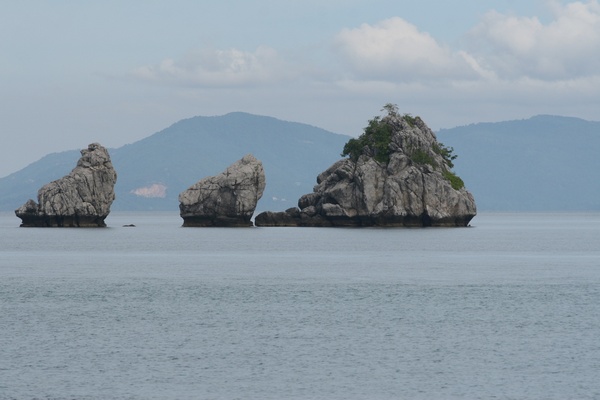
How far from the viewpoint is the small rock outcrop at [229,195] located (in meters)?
166

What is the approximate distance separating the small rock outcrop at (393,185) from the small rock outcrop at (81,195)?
116ft

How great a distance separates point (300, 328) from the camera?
54.6 meters

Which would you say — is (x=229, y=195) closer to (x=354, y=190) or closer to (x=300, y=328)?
(x=354, y=190)

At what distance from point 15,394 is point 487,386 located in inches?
712

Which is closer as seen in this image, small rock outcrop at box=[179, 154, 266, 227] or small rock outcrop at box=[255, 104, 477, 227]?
small rock outcrop at box=[255, 104, 477, 227]

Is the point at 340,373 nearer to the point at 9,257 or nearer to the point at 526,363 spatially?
the point at 526,363

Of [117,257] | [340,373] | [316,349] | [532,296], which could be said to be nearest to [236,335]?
[316,349]

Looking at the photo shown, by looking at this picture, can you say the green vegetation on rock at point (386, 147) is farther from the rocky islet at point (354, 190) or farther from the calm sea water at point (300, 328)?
the calm sea water at point (300, 328)

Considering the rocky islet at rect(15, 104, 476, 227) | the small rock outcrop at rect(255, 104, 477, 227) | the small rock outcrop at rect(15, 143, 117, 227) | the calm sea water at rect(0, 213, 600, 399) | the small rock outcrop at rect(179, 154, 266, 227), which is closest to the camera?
the calm sea water at rect(0, 213, 600, 399)

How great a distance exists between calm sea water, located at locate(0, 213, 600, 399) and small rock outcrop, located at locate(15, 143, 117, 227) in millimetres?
59105

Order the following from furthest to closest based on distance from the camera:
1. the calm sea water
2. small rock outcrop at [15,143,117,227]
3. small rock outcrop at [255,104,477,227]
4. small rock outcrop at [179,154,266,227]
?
small rock outcrop at [179,154,266,227] → small rock outcrop at [15,143,117,227] → small rock outcrop at [255,104,477,227] → the calm sea water

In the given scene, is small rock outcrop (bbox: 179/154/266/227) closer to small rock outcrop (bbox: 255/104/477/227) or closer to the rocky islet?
the rocky islet

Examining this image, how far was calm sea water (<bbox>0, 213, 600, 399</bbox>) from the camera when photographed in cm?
4066

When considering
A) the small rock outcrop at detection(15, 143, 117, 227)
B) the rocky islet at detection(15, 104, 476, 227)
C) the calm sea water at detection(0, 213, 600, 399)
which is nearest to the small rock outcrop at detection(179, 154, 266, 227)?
the rocky islet at detection(15, 104, 476, 227)
